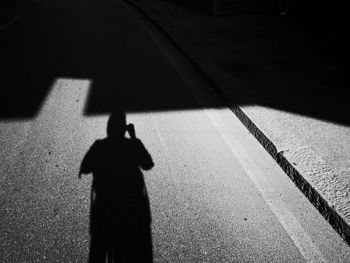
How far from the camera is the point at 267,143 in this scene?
320 centimetres

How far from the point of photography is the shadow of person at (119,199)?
6.81ft

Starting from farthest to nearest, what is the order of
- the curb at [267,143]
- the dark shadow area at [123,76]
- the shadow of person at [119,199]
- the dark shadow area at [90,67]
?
1. the dark shadow area at [90,67]
2. the dark shadow area at [123,76]
3. the curb at [267,143]
4. the shadow of person at [119,199]

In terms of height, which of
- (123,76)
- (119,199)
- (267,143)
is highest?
(123,76)

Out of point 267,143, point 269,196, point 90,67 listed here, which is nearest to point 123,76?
point 90,67

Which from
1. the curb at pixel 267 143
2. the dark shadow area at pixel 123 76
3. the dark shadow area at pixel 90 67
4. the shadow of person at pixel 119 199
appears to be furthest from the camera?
the dark shadow area at pixel 90 67

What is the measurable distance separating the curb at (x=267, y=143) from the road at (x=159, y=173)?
0.07 m

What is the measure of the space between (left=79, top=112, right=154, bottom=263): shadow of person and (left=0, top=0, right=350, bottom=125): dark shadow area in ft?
3.21

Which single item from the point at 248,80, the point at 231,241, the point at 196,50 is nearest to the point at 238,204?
the point at 231,241

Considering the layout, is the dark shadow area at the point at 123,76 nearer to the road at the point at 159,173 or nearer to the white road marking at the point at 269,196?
the road at the point at 159,173

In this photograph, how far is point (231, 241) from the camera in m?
2.16

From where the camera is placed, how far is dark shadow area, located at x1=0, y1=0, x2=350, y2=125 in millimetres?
4039

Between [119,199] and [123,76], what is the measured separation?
323 cm

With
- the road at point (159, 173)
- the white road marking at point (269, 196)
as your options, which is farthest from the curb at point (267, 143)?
the white road marking at point (269, 196)

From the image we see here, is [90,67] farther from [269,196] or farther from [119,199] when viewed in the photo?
[269,196]
